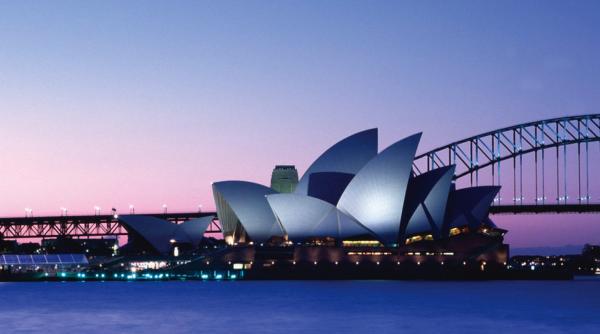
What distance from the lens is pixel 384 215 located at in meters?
102

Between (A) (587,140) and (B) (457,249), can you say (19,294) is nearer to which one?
(B) (457,249)

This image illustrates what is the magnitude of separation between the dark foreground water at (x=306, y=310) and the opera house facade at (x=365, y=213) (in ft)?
26.8

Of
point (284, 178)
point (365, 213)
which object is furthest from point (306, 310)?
point (284, 178)

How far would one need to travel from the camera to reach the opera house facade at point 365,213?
99.2 m

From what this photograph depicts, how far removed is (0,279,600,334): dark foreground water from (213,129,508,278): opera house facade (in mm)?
8158

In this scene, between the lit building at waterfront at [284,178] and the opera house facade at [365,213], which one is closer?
the opera house facade at [365,213]

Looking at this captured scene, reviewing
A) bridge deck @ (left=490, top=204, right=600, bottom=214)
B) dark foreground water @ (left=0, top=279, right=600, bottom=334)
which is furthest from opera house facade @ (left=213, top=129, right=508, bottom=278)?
bridge deck @ (left=490, top=204, right=600, bottom=214)

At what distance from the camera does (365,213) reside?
4028 inches

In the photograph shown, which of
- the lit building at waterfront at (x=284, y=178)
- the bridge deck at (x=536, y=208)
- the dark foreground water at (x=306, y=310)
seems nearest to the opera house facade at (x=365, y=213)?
the dark foreground water at (x=306, y=310)

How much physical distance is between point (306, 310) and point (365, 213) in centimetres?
3472

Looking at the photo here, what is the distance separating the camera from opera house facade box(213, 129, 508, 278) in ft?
326

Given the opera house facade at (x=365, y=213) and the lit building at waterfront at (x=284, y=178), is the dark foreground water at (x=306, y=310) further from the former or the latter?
the lit building at waterfront at (x=284, y=178)

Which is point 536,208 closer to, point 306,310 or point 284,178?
point 284,178

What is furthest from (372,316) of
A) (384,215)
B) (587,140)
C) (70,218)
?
(70,218)
